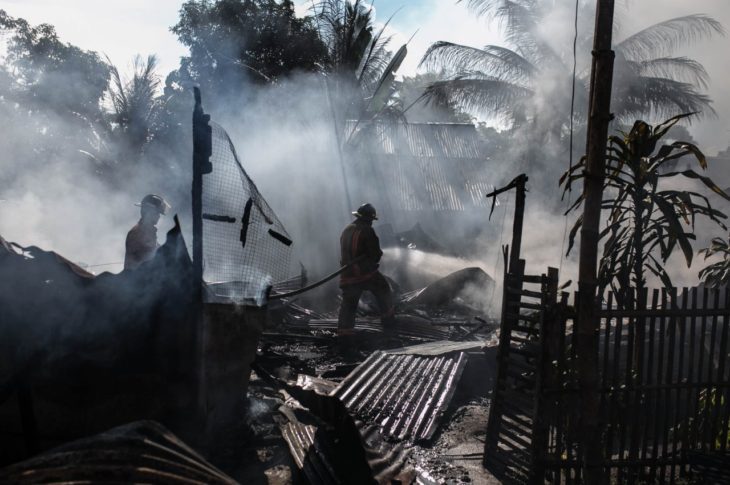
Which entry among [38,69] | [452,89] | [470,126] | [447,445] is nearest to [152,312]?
[447,445]

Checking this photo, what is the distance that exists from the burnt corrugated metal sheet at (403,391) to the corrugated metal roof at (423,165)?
1243cm

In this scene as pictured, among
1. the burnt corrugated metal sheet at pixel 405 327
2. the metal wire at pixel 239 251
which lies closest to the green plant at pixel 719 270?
the burnt corrugated metal sheet at pixel 405 327

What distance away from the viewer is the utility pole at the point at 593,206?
11.8 ft

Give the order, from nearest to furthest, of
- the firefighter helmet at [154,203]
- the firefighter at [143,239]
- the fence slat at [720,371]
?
the fence slat at [720,371] → the firefighter at [143,239] → the firefighter helmet at [154,203]

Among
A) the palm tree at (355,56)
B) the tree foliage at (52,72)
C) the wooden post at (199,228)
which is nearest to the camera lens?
the wooden post at (199,228)

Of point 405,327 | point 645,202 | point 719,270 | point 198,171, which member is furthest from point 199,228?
point 719,270

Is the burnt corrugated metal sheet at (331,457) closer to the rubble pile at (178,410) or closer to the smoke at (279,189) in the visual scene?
the rubble pile at (178,410)

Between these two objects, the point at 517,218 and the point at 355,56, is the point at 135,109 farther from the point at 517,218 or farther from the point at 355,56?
the point at 517,218

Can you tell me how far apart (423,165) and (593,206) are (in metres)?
18.4

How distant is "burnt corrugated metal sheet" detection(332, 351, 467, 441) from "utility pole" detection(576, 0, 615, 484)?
206 centimetres

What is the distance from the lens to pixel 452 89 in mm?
20531

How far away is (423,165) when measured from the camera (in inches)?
858

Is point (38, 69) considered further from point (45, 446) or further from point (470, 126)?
point (45, 446)

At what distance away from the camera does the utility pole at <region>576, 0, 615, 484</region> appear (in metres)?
3.61
